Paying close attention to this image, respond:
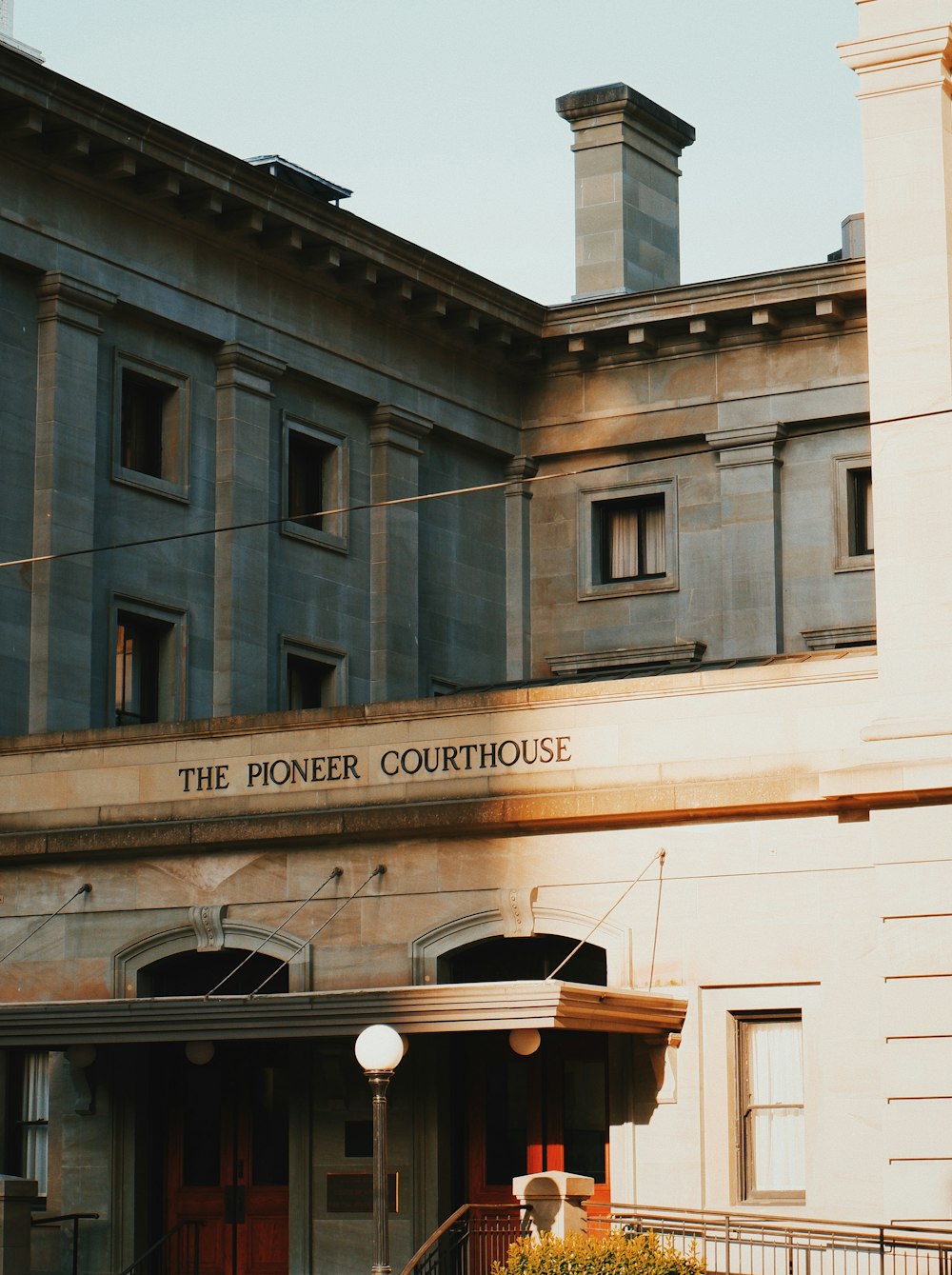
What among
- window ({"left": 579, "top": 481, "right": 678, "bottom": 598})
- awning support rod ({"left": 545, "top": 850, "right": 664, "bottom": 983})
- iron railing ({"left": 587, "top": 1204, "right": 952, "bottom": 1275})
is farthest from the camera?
window ({"left": 579, "top": 481, "right": 678, "bottom": 598})

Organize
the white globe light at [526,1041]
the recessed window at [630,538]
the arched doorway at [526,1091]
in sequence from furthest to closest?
the recessed window at [630,538] → the arched doorway at [526,1091] → the white globe light at [526,1041]

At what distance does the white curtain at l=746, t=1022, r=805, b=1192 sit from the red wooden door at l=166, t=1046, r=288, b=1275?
5.97m

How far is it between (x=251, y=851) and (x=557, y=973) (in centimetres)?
384

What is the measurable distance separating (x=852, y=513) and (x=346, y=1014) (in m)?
19.1

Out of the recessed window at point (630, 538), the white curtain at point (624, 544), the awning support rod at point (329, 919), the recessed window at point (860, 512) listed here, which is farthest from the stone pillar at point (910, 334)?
the white curtain at point (624, 544)

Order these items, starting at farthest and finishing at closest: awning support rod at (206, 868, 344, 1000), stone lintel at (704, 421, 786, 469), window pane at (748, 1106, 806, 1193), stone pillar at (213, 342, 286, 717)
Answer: stone lintel at (704, 421, 786, 469)
stone pillar at (213, 342, 286, 717)
awning support rod at (206, 868, 344, 1000)
window pane at (748, 1106, 806, 1193)

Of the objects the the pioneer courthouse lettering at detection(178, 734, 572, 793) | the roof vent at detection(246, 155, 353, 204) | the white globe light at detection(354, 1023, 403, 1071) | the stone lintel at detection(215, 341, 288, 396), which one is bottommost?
the white globe light at detection(354, 1023, 403, 1071)

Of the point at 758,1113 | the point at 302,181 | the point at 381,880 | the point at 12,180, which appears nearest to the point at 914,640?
the point at 758,1113

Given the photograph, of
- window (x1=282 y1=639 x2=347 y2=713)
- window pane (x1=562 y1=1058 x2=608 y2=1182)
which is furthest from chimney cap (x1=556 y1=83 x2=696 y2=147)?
window pane (x1=562 y1=1058 x2=608 y2=1182)

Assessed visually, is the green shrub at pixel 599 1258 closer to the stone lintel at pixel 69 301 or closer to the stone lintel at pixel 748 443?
the stone lintel at pixel 69 301

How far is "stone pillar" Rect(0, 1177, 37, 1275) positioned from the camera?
25000mm

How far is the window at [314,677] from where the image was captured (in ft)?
125

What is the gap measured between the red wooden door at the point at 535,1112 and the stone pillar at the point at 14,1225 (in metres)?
4.90

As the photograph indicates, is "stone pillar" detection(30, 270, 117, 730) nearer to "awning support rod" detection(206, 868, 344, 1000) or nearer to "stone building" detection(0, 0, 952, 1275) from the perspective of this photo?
"stone building" detection(0, 0, 952, 1275)
